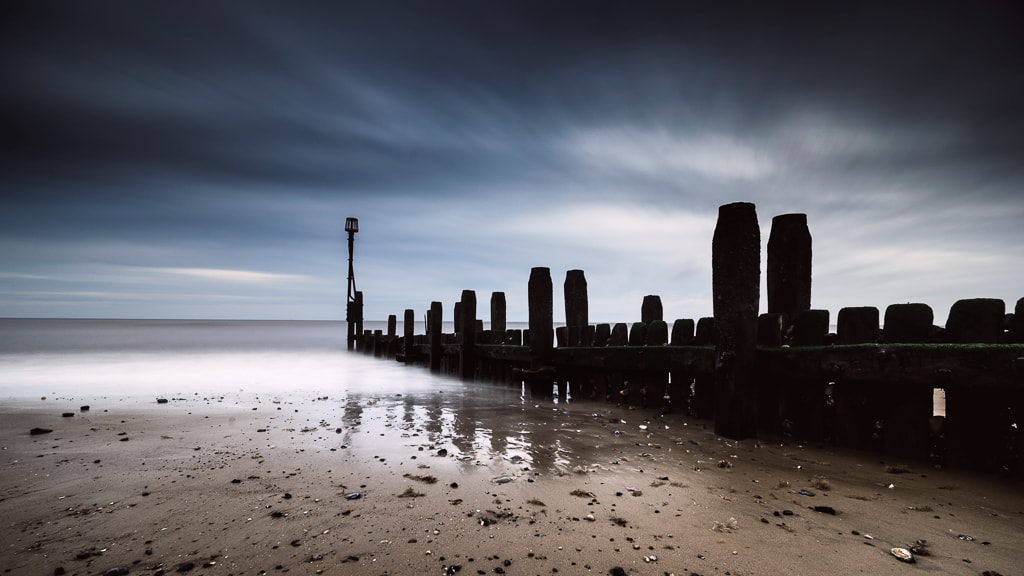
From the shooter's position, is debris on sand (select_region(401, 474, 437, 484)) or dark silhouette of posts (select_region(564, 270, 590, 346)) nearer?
debris on sand (select_region(401, 474, 437, 484))

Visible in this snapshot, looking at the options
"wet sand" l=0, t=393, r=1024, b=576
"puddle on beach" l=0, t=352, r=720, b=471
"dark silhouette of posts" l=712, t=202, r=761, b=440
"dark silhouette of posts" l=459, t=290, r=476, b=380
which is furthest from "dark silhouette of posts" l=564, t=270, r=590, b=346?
"dark silhouette of posts" l=712, t=202, r=761, b=440

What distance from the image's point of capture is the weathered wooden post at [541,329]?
855 cm

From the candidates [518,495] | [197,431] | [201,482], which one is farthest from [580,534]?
[197,431]

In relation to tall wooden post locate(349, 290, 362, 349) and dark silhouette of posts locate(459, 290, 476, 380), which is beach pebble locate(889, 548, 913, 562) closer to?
dark silhouette of posts locate(459, 290, 476, 380)

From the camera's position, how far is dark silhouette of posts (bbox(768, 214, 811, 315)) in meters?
5.57

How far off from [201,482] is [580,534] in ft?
9.89

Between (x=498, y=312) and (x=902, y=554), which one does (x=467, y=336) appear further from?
(x=902, y=554)

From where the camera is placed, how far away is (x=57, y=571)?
2.41 m

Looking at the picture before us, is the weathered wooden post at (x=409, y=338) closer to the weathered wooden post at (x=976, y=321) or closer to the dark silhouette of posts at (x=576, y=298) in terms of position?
the dark silhouette of posts at (x=576, y=298)

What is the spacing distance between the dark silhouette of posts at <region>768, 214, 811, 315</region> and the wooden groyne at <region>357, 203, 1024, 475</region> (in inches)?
0.5

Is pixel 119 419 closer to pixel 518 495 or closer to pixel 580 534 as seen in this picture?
pixel 518 495

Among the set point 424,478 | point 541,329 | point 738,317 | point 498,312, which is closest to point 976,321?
point 738,317

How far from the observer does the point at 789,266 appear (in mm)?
5574

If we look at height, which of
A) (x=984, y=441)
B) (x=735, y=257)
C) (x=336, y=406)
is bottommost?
(x=336, y=406)
